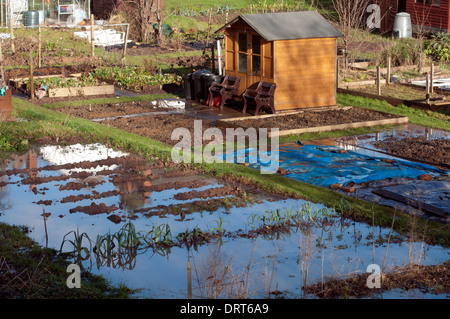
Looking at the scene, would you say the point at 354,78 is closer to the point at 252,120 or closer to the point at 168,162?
the point at 252,120

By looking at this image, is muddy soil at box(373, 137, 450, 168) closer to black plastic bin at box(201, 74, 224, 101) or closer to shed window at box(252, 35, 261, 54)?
shed window at box(252, 35, 261, 54)

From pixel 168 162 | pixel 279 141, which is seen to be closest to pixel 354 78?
pixel 279 141

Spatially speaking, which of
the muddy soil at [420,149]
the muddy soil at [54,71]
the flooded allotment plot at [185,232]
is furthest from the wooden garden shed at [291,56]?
the muddy soil at [54,71]

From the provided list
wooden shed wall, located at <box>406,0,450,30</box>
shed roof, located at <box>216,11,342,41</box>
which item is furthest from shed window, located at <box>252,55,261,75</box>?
wooden shed wall, located at <box>406,0,450,30</box>

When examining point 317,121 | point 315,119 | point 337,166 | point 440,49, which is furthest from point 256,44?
point 440,49

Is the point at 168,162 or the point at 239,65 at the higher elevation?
the point at 239,65

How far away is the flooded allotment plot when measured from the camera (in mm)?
8188

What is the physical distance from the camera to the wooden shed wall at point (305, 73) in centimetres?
1862

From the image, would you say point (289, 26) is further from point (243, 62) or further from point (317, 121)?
point (317, 121)

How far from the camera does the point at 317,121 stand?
17688 mm

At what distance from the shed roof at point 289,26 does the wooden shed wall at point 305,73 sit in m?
0.18

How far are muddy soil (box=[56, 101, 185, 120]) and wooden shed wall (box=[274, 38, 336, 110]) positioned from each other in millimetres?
3458

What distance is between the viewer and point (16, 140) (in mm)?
15297
